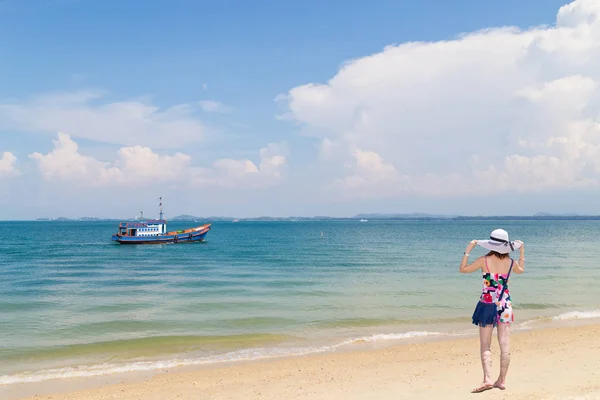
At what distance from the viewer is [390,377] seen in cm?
1086

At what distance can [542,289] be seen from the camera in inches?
1008

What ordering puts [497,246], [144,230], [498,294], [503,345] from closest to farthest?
[497,246] → [498,294] → [503,345] → [144,230]

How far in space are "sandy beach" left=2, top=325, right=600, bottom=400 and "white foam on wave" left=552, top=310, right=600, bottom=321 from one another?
4.23m

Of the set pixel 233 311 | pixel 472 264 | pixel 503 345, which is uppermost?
pixel 472 264

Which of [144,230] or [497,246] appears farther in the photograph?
[144,230]

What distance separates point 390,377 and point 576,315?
40.6ft

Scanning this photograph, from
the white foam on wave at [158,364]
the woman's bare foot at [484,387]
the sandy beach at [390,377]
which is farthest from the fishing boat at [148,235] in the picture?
the woman's bare foot at [484,387]

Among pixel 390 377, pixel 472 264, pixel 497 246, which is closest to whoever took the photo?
pixel 497 246

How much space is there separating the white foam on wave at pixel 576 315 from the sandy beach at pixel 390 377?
423cm

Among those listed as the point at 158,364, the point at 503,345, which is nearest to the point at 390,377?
the point at 503,345

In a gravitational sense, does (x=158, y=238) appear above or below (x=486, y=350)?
below

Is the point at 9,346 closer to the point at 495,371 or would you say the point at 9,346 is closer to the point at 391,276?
the point at 495,371

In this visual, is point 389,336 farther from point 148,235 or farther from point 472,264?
point 148,235

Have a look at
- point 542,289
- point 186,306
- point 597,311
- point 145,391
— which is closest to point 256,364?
point 145,391
